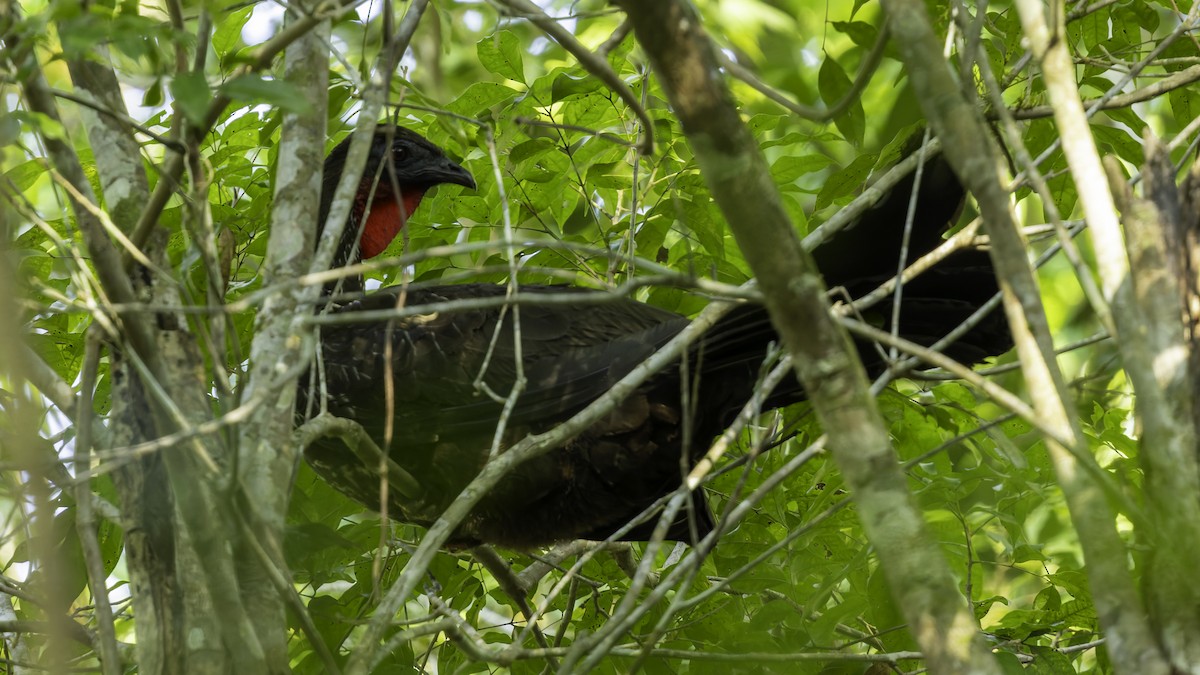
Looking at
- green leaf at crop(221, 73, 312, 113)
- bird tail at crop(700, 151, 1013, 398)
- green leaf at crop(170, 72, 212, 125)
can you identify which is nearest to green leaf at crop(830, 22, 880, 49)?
bird tail at crop(700, 151, 1013, 398)

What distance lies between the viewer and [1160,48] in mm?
2816

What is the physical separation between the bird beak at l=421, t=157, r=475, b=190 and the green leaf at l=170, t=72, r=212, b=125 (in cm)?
253

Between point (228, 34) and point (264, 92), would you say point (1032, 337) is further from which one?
point (228, 34)

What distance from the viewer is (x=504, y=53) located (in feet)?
11.6

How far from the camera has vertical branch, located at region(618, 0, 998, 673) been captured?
5.10 feet

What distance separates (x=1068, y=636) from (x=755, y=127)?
68.8 inches

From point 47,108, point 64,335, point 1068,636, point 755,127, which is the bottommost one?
point 1068,636

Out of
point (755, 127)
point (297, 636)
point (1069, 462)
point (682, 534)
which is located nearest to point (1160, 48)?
point (755, 127)

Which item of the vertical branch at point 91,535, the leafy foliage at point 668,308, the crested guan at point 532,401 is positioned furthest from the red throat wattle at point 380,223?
the vertical branch at point 91,535

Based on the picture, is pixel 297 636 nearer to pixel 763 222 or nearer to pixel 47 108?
pixel 47 108

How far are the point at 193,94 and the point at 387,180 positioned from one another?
2.69 metres

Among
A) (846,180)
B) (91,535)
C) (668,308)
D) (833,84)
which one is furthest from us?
(668,308)

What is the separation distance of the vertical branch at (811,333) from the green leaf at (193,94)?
0.72 m

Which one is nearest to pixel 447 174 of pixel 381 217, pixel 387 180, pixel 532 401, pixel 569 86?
pixel 387 180
